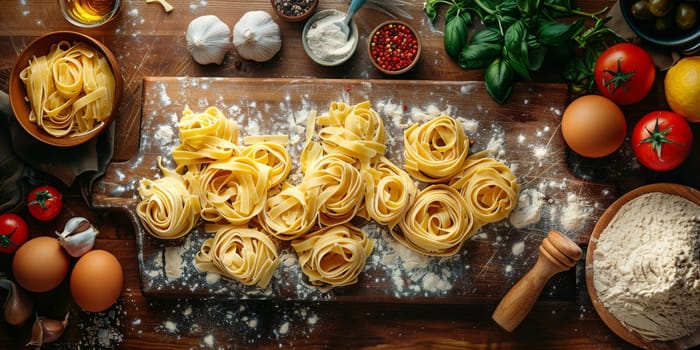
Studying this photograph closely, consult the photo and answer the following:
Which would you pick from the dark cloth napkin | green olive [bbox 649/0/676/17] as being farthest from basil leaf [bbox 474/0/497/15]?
the dark cloth napkin

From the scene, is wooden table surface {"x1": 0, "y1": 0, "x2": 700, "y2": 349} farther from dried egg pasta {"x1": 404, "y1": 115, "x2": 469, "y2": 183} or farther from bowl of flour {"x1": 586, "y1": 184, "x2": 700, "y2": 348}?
dried egg pasta {"x1": 404, "y1": 115, "x2": 469, "y2": 183}

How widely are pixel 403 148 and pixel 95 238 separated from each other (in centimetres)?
143

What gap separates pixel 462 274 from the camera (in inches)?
95.7

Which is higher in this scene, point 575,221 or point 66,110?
point 66,110

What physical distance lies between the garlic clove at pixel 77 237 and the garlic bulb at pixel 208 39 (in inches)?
34.8

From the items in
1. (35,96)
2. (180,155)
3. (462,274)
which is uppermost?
(35,96)

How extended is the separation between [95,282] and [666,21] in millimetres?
2628

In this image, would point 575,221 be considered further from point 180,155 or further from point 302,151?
point 180,155

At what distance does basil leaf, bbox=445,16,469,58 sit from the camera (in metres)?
2.49

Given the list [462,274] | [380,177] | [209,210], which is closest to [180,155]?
[209,210]

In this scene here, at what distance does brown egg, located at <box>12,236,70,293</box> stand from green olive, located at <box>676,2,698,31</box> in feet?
9.17

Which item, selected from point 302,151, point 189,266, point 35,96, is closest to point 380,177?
point 302,151

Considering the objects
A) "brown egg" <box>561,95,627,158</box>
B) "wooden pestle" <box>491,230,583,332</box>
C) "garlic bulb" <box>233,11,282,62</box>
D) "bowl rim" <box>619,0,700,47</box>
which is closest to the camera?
"wooden pestle" <box>491,230,583,332</box>

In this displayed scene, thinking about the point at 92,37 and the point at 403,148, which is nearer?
the point at 403,148
